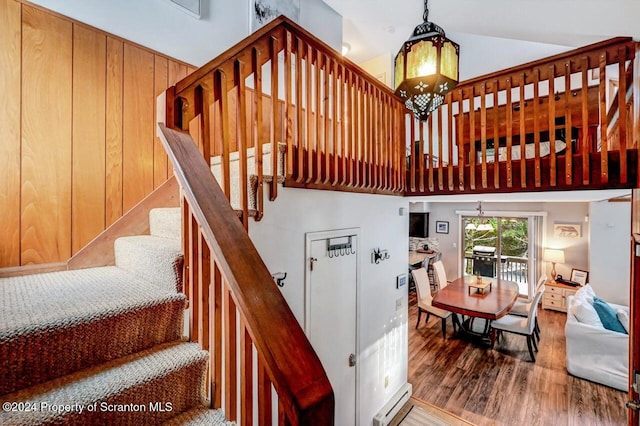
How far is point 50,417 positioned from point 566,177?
10.6ft

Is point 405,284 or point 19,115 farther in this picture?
point 405,284

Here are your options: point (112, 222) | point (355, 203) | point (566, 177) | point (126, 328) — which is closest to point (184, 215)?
point (126, 328)

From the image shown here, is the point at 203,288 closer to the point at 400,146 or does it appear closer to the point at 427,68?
the point at 427,68

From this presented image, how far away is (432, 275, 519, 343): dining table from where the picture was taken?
448 centimetres

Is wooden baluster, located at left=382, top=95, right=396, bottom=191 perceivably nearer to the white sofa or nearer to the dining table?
the dining table

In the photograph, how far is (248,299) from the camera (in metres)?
0.71

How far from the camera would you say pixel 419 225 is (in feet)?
29.0

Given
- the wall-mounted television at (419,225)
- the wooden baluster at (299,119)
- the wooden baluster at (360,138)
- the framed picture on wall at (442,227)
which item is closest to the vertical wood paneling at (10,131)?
the wooden baluster at (299,119)

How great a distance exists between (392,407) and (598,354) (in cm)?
305

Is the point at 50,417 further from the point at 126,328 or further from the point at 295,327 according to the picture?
the point at 295,327

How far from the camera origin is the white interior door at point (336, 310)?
2.19m

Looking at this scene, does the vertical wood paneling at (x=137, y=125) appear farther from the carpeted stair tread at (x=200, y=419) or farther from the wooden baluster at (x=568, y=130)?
the wooden baluster at (x=568, y=130)

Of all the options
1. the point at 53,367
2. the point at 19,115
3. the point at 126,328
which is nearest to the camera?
the point at 53,367

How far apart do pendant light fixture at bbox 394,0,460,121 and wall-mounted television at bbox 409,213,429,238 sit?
7.40 metres
